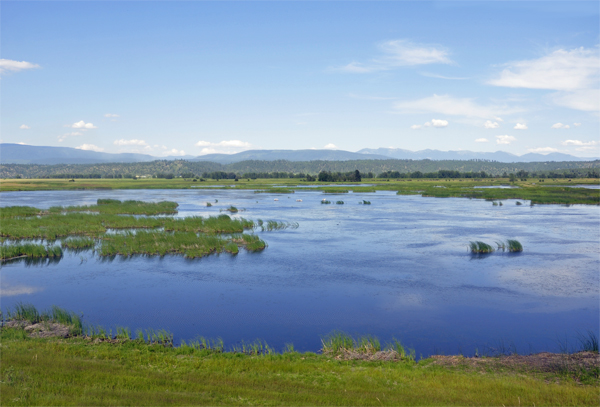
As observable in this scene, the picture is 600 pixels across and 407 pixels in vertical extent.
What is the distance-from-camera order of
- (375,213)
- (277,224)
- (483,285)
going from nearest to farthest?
(483,285), (277,224), (375,213)

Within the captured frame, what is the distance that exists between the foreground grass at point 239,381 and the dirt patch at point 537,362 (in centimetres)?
73

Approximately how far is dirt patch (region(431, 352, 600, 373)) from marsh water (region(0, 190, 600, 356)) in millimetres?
1197

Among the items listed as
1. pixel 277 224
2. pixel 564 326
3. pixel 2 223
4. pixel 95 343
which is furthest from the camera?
pixel 277 224

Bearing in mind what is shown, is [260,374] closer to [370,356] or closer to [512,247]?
[370,356]

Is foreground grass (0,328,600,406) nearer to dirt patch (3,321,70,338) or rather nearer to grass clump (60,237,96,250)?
dirt patch (3,321,70,338)

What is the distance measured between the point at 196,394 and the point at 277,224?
3264 centimetres

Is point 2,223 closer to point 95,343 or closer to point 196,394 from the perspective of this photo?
point 95,343

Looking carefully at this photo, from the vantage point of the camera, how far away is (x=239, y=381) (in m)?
11.3

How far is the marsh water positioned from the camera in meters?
16.8

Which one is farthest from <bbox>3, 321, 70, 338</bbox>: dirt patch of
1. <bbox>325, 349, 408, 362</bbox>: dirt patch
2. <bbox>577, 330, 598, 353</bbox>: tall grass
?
<bbox>577, 330, 598, 353</bbox>: tall grass

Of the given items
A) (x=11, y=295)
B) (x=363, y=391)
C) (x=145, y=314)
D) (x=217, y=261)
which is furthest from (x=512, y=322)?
(x=11, y=295)

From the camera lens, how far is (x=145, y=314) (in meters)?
18.6

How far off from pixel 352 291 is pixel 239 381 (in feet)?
37.2

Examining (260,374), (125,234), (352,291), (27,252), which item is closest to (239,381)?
(260,374)
